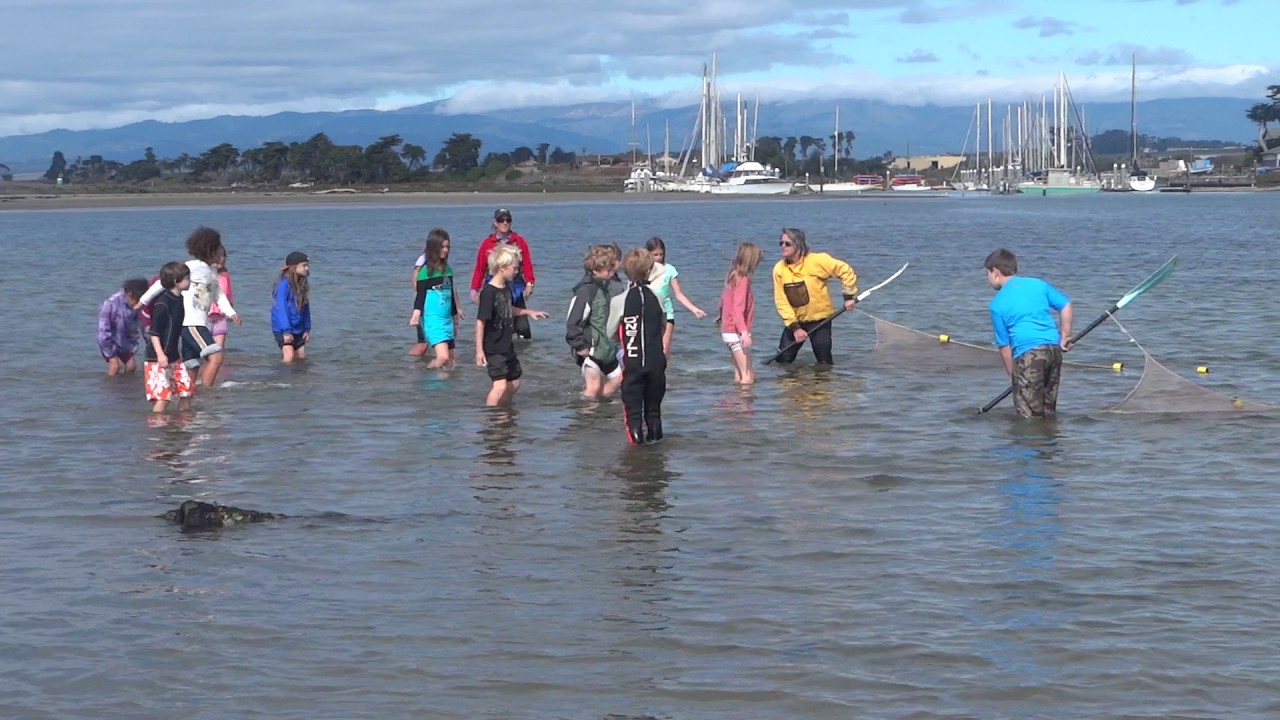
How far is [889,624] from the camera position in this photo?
7.46 m

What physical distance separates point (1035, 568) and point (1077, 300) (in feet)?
68.6

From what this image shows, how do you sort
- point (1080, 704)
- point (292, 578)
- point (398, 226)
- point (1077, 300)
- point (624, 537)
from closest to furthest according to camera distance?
point (1080, 704) → point (292, 578) → point (624, 537) → point (1077, 300) → point (398, 226)

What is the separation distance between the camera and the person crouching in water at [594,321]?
40.8 feet

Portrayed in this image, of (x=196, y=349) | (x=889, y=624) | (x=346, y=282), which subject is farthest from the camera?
(x=346, y=282)

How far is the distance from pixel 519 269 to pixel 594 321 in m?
2.38

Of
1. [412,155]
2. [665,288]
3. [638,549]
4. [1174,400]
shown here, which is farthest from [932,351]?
[412,155]

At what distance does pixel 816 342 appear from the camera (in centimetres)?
1622

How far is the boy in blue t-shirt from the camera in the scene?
11891mm

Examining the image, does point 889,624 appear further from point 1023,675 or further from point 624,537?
point 624,537

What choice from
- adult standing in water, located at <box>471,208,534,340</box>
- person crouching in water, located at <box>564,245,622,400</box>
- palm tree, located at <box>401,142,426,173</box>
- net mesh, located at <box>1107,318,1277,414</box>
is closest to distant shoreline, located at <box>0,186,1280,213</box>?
palm tree, located at <box>401,142,426,173</box>

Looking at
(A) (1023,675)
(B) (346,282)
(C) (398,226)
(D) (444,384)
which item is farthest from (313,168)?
(A) (1023,675)

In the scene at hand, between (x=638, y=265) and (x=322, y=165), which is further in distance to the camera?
(x=322, y=165)

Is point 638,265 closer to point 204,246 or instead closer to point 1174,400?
point 204,246

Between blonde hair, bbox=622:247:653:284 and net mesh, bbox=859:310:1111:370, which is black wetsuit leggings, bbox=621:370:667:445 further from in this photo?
net mesh, bbox=859:310:1111:370
